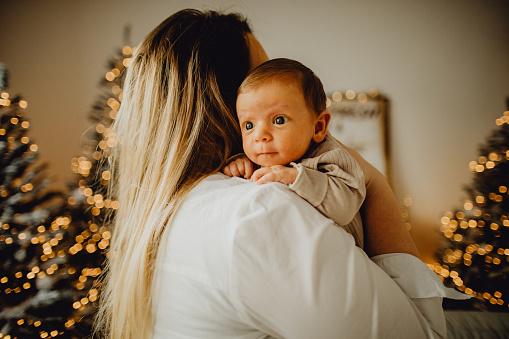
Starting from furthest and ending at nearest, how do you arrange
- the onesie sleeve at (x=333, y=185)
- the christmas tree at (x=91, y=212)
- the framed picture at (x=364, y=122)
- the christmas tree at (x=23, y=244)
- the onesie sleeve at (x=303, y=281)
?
1. the framed picture at (x=364, y=122)
2. the christmas tree at (x=91, y=212)
3. the christmas tree at (x=23, y=244)
4. the onesie sleeve at (x=333, y=185)
5. the onesie sleeve at (x=303, y=281)

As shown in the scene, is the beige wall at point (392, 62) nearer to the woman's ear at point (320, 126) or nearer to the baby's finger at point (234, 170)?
the woman's ear at point (320, 126)

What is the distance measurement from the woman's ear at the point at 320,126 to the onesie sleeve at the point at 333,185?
0.31 feet

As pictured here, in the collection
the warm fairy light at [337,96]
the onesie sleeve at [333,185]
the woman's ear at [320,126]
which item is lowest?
the onesie sleeve at [333,185]

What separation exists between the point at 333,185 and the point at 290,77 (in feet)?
0.98

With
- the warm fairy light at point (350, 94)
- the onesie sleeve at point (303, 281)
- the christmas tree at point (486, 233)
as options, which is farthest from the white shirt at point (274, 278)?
the warm fairy light at point (350, 94)

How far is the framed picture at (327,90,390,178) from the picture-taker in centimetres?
290

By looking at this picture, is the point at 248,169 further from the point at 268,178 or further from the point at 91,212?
the point at 91,212

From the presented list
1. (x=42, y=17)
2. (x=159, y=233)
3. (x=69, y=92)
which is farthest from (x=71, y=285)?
(x=42, y=17)

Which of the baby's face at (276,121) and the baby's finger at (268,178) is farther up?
the baby's face at (276,121)

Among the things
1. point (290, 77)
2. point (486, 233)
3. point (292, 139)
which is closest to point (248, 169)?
point (292, 139)

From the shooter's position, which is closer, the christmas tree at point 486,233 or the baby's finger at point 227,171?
the baby's finger at point 227,171

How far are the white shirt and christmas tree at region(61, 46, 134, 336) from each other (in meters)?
1.28

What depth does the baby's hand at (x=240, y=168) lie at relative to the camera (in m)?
0.74

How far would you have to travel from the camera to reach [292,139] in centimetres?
69
